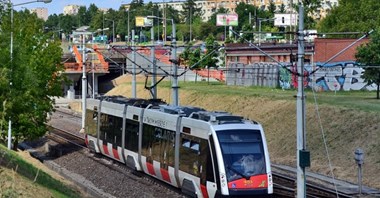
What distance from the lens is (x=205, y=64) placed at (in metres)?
76.8

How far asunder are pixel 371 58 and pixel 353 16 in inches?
1285

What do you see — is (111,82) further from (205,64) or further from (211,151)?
(211,151)

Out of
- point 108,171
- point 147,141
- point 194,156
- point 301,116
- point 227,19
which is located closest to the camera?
point 301,116

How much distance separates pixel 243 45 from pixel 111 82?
97.7ft

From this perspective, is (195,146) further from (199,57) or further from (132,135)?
(199,57)

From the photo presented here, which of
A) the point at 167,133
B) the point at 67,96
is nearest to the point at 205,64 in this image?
the point at 67,96

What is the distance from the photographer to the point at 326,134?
38.2 metres

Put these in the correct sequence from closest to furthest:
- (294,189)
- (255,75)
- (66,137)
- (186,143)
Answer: (186,143) → (294,189) → (66,137) → (255,75)

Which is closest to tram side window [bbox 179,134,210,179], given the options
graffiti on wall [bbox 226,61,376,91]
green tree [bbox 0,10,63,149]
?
green tree [bbox 0,10,63,149]

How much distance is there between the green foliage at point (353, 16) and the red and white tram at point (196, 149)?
44805mm

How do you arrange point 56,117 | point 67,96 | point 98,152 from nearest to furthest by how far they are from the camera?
point 98,152
point 56,117
point 67,96

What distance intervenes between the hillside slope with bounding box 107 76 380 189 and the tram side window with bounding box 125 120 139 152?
807cm

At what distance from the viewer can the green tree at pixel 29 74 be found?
1431 inches

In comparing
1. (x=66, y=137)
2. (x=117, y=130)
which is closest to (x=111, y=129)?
(x=117, y=130)
